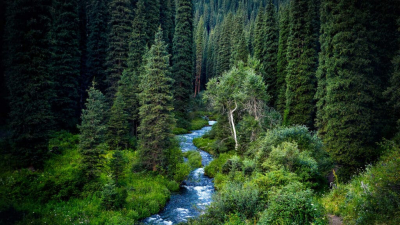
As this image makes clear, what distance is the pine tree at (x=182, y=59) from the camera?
139ft

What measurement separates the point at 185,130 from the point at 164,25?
2280 centimetres

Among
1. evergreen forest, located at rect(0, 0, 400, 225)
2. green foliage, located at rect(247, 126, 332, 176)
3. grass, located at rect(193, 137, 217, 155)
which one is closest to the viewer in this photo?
evergreen forest, located at rect(0, 0, 400, 225)

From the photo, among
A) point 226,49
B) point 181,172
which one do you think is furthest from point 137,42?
point 226,49

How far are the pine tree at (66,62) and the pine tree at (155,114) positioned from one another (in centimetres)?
1465

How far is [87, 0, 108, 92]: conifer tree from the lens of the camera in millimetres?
38188

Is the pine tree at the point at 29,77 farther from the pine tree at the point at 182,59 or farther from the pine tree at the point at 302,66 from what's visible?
the pine tree at the point at 182,59

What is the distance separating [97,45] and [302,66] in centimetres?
3114

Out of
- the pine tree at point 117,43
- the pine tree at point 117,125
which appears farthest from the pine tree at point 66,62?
the pine tree at point 117,125

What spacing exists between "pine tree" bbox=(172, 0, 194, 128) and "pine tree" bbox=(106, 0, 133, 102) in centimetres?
935

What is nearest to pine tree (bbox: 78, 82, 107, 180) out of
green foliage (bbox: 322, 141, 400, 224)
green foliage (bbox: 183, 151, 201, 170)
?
green foliage (bbox: 183, 151, 201, 170)

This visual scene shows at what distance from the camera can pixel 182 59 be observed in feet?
142

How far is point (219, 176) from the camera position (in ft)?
71.3

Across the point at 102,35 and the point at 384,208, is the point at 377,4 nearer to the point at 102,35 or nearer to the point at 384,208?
the point at 384,208

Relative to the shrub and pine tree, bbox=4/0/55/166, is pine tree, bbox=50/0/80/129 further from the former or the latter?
the shrub
